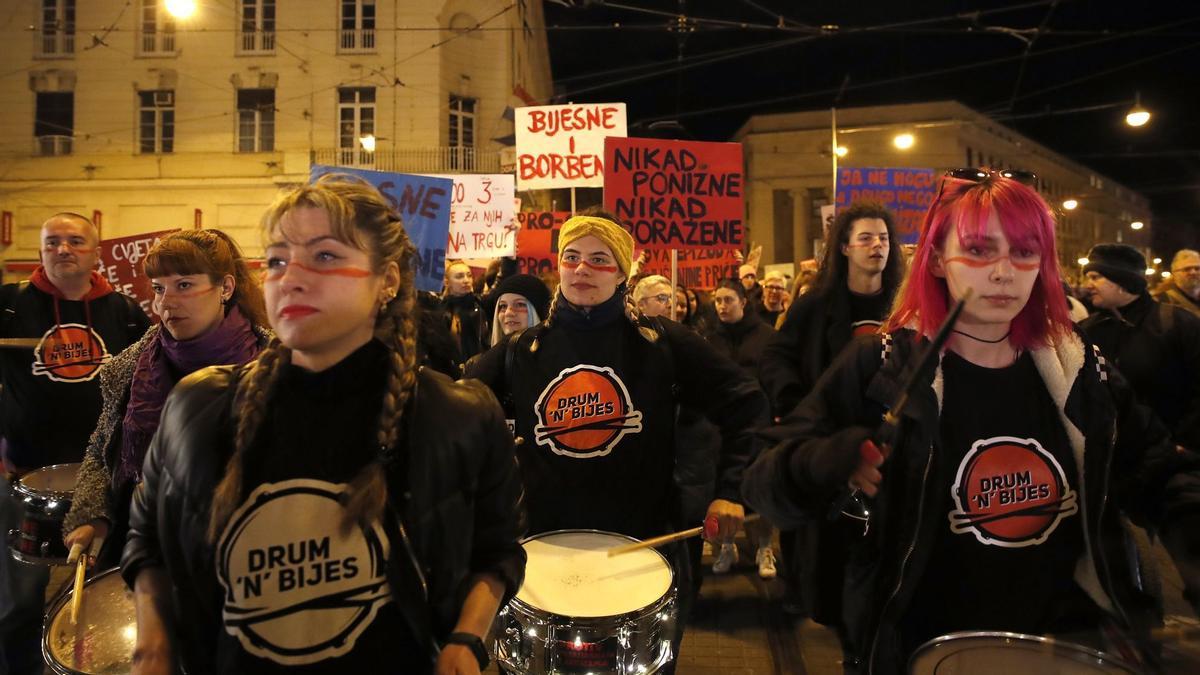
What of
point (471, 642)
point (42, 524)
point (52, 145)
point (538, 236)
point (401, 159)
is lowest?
point (42, 524)

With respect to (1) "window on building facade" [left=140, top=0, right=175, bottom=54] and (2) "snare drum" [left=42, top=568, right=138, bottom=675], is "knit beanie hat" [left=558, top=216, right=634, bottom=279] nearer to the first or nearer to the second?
(2) "snare drum" [left=42, top=568, right=138, bottom=675]

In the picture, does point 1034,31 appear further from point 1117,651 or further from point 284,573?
point 284,573

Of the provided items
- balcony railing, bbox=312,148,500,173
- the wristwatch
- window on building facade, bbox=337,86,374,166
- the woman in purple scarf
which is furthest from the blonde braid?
window on building facade, bbox=337,86,374,166

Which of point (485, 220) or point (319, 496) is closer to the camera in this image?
point (319, 496)

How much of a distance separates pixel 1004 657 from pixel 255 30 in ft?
90.6

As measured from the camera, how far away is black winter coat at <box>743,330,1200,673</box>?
76.7 inches

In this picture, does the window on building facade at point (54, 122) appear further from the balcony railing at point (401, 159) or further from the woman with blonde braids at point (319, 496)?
the woman with blonde braids at point (319, 496)

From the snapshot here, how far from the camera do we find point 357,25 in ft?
79.2

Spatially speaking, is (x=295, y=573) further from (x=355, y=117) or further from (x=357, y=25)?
(x=357, y=25)

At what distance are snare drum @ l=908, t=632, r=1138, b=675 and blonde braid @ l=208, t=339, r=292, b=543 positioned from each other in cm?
156

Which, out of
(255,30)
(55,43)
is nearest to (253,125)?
(255,30)

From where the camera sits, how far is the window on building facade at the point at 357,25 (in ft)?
79.1

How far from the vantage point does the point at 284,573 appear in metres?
1.62

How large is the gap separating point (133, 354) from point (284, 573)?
1.98 m
